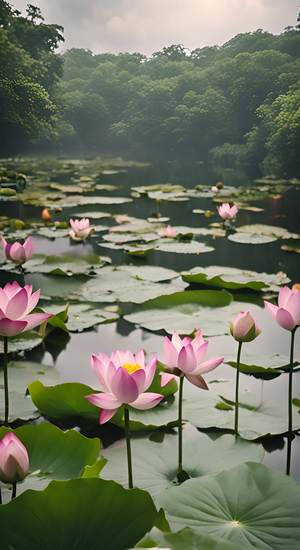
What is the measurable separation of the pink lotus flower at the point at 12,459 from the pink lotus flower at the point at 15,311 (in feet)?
0.66

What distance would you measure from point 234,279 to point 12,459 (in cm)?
159

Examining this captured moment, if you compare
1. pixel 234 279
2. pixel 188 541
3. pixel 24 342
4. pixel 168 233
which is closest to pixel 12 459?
pixel 188 541

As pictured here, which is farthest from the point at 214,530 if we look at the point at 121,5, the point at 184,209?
the point at 121,5

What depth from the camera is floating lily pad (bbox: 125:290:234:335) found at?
1547 mm

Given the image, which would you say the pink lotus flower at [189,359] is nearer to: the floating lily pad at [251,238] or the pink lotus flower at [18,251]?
the pink lotus flower at [18,251]

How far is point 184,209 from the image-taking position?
181 inches

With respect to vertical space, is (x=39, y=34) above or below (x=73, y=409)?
above

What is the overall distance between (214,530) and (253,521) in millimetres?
55

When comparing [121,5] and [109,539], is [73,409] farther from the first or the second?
[121,5]

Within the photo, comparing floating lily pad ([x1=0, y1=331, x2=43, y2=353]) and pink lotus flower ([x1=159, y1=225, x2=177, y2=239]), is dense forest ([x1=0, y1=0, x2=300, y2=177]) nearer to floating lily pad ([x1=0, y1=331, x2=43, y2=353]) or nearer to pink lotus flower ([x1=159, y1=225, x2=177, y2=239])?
pink lotus flower ([x1=159, y1=225, x2=177, y2=239])

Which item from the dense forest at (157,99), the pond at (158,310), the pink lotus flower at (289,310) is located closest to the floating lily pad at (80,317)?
the pond at (158,310)

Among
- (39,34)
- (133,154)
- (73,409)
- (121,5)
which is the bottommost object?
(73,409)

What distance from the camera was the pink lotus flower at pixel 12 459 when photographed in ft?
1.83

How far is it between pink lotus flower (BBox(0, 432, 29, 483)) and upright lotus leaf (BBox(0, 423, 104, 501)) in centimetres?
16
